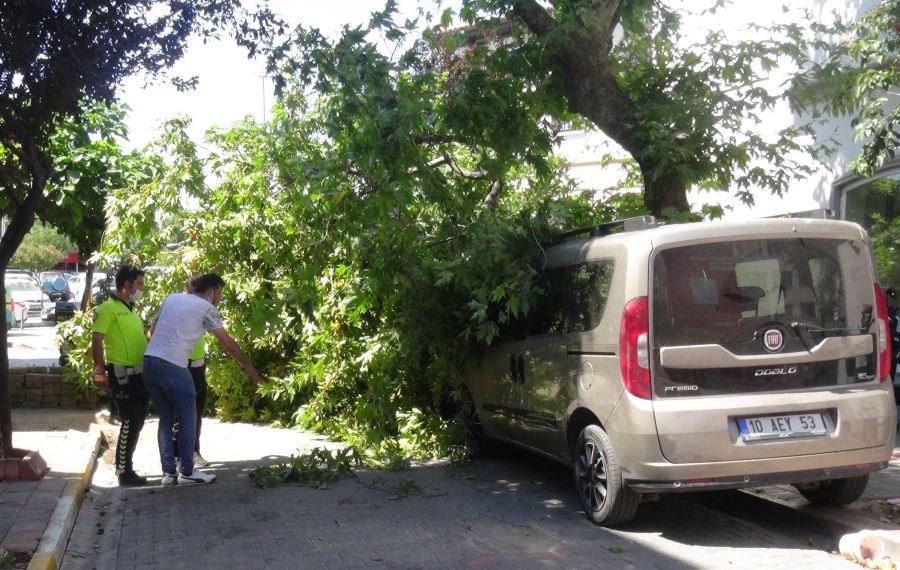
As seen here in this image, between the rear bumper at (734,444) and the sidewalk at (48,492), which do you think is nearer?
the rear bumper at (734,444)

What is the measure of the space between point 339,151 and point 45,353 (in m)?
21.3

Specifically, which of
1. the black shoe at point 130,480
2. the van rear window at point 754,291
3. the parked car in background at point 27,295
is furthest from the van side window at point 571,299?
the parked car in background at point 27,295

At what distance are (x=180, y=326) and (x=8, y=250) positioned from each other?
1.54 meters

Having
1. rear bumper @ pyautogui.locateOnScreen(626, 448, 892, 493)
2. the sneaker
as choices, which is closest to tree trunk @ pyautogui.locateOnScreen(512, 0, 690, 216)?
rear bumper @ pyautogui.locateOnScreen(626, 448, 892, 493)

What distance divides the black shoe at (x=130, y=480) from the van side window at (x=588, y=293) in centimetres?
390

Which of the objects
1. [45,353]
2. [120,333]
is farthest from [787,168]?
[45,353]

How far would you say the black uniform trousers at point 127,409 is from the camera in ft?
28.3

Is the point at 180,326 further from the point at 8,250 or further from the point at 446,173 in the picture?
the point at 446,173

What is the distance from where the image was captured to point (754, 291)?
6.46m

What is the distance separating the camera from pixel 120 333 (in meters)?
8.73

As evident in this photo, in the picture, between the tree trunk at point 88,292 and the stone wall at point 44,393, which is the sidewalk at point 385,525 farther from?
the stone wall at point 44,393

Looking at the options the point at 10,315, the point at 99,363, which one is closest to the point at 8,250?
the point at 99,363

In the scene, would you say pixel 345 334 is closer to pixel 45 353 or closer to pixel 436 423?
pixel 436 423

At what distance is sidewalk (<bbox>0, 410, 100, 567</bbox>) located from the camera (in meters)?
6.43
